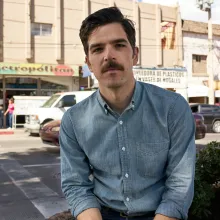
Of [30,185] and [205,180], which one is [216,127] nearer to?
[30,185]

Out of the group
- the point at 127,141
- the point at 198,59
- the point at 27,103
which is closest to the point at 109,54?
the point at 127,141

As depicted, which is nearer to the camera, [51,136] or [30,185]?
[30,185]

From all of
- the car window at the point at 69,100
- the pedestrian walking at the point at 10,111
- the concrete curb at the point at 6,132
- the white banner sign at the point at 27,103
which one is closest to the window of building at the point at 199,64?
the white banner sign at the point at 27,103

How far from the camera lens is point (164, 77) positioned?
22.4 metres

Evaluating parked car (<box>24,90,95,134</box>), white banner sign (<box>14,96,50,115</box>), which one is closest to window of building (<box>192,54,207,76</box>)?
white banner sign (<box>14,96,50,115</box>)

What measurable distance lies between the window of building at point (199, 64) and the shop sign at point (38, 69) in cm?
1056

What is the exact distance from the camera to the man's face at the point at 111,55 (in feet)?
6.18

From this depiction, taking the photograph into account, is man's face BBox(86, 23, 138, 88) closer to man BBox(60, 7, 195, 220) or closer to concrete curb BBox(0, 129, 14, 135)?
man BBox(60, 7, 195, 220)

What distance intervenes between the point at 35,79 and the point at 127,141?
1951 centimetres

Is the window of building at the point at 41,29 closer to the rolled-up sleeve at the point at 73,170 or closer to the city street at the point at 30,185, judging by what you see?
the city street at the point at 30,185

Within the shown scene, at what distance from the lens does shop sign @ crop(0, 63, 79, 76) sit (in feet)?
62.0

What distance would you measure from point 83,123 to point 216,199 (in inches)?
80.5

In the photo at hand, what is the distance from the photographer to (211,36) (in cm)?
2627

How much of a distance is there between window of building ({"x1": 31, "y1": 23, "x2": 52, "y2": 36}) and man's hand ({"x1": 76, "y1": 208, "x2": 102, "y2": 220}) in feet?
66.0
